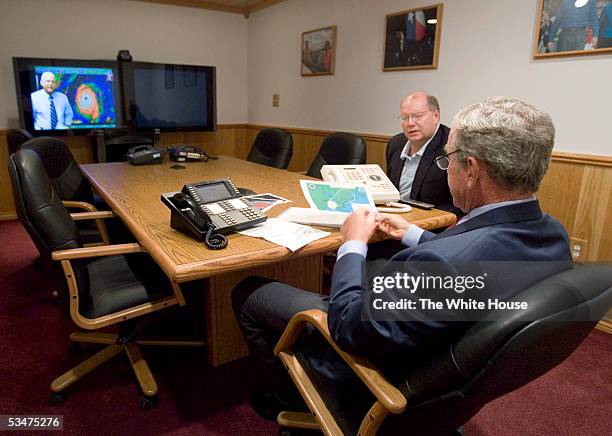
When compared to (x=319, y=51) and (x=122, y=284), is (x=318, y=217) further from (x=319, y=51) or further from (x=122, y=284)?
(x=319, y=51)

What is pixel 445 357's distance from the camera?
33.2 inches

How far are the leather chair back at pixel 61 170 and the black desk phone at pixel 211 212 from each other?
→ 1228 millimetres

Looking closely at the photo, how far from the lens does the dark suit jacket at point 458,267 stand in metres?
0.87

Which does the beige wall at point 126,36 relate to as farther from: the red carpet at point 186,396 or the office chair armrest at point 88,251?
the office chair armrest at point 88,251

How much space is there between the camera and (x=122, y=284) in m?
1.66

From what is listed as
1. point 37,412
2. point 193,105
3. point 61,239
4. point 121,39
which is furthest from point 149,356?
point 121,39

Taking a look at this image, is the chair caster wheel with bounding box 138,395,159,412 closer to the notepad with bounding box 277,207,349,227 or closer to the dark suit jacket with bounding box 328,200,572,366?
the notepad with bounding box 277,207,349,227

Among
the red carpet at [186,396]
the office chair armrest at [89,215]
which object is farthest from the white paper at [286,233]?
the office chair armrest at [89,215]

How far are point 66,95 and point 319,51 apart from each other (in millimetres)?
2484

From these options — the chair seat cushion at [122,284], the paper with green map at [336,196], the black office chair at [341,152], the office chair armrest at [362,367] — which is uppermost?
the black office chair at [341,152]

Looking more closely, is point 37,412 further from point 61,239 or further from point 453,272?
point 453,272

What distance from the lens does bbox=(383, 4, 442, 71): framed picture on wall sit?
309cm

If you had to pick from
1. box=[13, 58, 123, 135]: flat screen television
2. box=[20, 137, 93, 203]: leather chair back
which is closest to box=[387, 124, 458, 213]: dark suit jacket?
box=[20, 137, 93, 203]: leather chair back

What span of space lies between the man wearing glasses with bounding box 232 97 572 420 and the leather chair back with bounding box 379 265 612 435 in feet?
0.18
